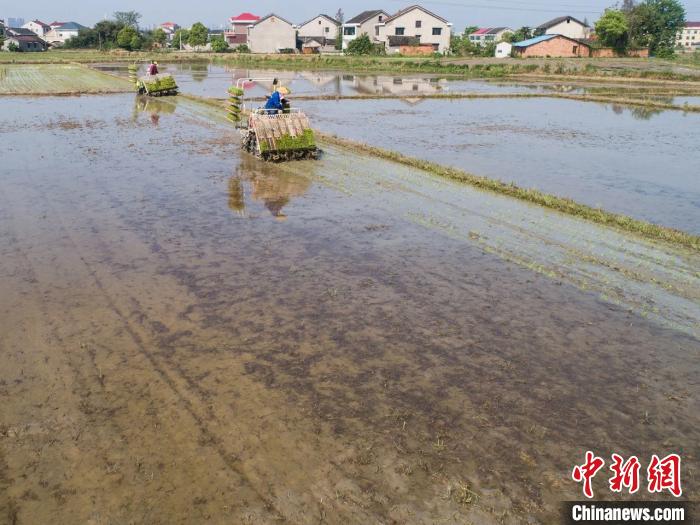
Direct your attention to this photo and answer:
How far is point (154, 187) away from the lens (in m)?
12.7

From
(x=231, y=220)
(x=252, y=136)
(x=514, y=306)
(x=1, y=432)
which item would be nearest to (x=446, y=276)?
(x=514, y=306)

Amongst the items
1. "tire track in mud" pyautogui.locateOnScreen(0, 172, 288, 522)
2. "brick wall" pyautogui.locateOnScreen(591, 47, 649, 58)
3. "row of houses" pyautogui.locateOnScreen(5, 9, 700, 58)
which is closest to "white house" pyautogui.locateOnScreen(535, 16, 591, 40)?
"row of houses" pyautogui.locateOnScreen(5, 9, 700, 58)

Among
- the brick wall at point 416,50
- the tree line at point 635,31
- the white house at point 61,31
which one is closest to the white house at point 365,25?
the brick wall at point 416,50

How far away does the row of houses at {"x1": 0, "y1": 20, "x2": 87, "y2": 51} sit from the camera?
86.9m

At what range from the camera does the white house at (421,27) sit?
75875 millimetres

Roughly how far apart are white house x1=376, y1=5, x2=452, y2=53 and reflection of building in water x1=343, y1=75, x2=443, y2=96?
30.6 metres

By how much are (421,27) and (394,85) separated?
39640 mm

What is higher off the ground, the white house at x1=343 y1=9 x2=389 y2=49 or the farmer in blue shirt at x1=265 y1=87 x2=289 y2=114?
the white house at x1=343 y1=9 x2=389 y2=49

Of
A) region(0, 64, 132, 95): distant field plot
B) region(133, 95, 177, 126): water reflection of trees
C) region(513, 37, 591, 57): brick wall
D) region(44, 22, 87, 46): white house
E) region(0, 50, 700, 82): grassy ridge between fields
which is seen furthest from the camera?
region(44, 22, 87, 46): white house

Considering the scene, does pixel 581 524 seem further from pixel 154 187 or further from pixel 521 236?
pixel 154 187

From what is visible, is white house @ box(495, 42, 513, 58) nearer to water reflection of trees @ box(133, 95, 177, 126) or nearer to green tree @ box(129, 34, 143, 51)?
green tree @ box(129, 34, 143, 51)

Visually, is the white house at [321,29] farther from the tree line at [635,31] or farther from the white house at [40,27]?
the white house at [40,27]

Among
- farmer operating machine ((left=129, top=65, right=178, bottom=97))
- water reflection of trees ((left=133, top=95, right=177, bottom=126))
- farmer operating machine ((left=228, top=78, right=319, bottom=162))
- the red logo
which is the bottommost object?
the red logo

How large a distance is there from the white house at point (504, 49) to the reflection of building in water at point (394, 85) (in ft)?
111
